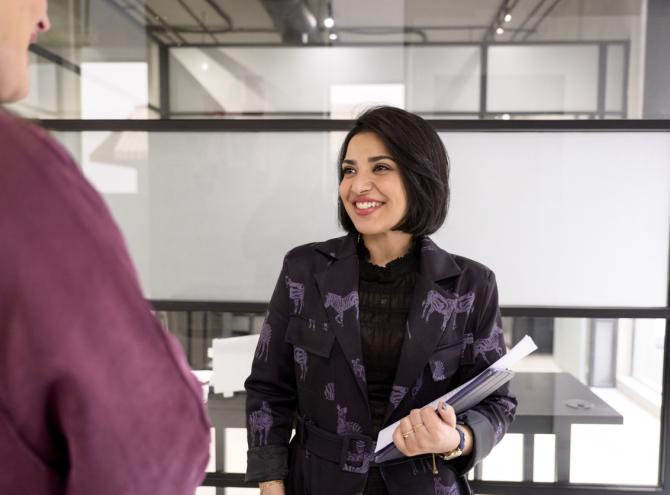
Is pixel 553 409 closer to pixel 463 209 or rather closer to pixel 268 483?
pixel 463 209

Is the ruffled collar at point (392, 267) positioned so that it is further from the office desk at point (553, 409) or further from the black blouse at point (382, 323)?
the office desk at point (553, 409)

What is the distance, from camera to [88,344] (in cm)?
37

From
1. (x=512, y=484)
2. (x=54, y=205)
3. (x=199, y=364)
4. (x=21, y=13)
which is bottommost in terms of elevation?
(x=512, y=484)

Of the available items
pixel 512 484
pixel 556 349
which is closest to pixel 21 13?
pixel 556 349

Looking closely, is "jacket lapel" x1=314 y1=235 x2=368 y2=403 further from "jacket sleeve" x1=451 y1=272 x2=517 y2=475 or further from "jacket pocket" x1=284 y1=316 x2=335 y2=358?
"jacket sleeve" x1=451 y1=272 x2=517 y2=475

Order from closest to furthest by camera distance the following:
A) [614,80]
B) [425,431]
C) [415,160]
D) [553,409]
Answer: [425,431] < [415,160] < [614,80] < [553,409]

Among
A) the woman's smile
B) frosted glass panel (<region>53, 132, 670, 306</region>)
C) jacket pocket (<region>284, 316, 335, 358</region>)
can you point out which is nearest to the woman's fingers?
jacket pocket (<region>284, 316, 335, 358</region>)

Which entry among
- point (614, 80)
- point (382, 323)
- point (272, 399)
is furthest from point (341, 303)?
point (614, 80)

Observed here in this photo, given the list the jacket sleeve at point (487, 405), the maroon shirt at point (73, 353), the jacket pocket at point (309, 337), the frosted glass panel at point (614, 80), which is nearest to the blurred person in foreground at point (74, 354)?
the maroon shirt at point (73, 353)

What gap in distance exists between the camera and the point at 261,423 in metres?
1.39

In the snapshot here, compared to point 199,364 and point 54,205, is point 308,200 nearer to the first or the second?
point 199,364

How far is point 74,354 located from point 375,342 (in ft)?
3.53

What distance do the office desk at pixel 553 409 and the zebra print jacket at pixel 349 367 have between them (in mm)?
838

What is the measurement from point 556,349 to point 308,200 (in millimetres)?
1254
